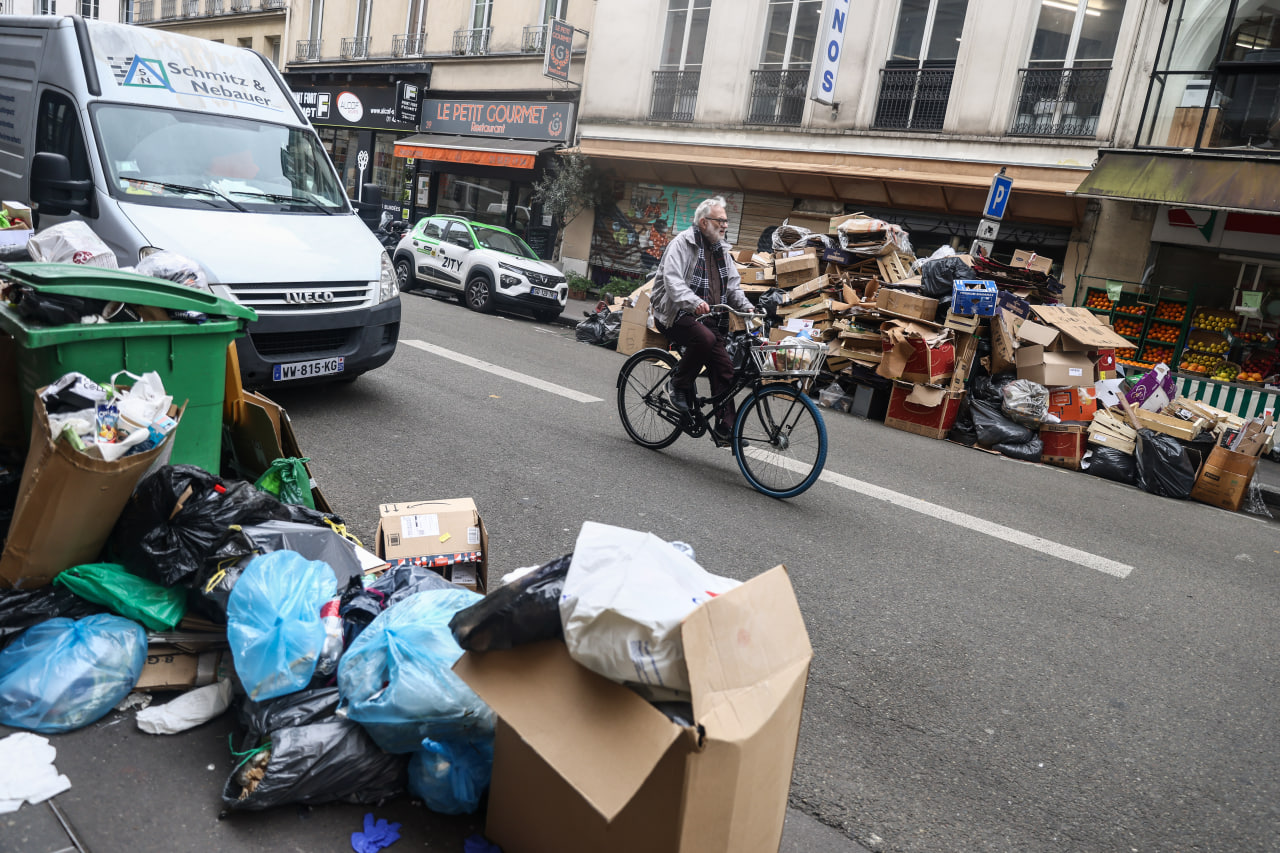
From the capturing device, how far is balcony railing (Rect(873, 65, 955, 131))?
51.1 feet

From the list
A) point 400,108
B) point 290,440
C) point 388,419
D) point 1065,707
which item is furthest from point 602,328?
point 400,108

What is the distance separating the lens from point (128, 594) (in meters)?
2.90

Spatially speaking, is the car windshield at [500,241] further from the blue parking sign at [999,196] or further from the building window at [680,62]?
the blue parking sign at [999,196]

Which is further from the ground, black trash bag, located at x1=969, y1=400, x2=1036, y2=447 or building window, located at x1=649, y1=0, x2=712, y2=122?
building window, located at x1=649, y1=0, x2=712, y2=122

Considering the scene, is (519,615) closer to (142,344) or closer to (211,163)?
(142,344)

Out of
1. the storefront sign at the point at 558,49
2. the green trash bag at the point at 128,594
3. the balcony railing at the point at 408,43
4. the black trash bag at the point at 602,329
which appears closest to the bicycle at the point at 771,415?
the green trash bag at the point at 128,594

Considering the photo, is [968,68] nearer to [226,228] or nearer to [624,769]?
[226,228]

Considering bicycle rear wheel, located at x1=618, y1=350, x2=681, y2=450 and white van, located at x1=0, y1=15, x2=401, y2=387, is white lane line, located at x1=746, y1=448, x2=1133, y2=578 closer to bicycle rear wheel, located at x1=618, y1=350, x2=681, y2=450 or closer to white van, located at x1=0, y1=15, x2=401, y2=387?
bicycle rear wheel, located at x1=618, y1=350, x2=681, y2=450

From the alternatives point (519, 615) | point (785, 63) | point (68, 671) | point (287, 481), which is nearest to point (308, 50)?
point (785, 63)

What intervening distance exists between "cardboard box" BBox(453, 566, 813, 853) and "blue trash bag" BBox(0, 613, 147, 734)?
4.06 feet

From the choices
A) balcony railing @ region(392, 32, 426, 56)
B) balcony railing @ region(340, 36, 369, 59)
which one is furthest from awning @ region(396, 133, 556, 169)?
balcony railing @ region(340, 36, 369, 59)

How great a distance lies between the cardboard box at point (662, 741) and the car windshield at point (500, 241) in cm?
1385

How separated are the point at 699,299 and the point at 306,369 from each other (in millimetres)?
2745

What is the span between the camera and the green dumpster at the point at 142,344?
3.32 m
